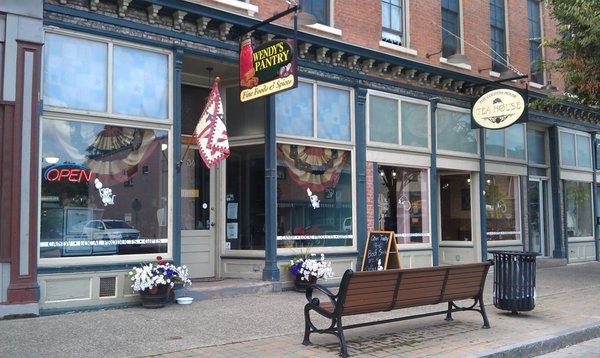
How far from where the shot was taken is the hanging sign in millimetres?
9586

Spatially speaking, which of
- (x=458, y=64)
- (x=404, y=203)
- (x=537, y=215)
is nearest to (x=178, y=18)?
(x=404, y=203)

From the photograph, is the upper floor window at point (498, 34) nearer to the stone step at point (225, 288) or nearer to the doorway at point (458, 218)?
the doorway at point (458, 218)

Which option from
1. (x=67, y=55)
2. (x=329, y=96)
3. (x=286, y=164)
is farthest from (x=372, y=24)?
(x=67, y=55)

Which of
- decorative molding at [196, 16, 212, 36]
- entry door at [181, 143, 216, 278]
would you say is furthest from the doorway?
decorative molding at [196, 16, 212, 36]

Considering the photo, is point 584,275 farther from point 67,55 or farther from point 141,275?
point 67,55

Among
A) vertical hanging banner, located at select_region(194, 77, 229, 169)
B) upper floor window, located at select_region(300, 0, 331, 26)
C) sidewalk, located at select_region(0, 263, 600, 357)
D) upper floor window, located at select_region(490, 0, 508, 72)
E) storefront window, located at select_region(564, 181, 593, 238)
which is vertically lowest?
sidewalk, located at select_region(0, 263, 600, 357)

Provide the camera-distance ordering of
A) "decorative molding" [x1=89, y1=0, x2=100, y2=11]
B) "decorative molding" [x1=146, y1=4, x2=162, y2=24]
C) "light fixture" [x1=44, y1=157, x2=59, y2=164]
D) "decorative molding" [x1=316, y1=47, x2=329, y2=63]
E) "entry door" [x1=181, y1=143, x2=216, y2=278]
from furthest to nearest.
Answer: "decorative molding" [x1=316, y1=47, x2=329, y2=63], "entry door" [x1=181, y1=143, x2=216, y2=278], "decorative molding" [x1=146, y1=4, x2=162, y2=24], "decorative molding" [x1=89, y1=0, x2=100, y2=11], "light fixture" [x1=44, y1=157, x2=59, y2=164]

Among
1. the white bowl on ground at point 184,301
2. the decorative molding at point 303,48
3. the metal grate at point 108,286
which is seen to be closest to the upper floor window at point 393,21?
the decorative molding at point 303,48

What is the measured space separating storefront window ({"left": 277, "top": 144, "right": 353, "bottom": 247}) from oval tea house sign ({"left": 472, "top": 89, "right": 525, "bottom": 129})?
395cm

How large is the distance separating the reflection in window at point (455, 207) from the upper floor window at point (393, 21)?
13.7ft

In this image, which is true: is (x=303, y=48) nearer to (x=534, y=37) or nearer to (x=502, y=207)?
(x=502, y=207)

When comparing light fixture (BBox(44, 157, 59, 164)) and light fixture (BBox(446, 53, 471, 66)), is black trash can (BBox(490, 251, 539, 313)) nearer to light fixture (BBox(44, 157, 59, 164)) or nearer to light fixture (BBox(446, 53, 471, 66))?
light fixture (BBox(44, 157, 59, 164))

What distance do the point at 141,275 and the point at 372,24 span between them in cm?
772

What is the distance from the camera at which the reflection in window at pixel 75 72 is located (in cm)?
866
